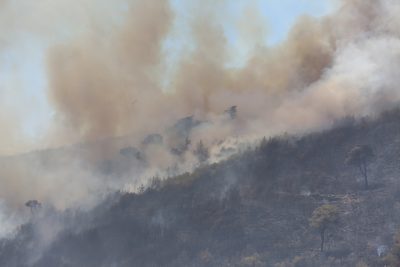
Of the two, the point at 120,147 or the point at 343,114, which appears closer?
the point at 343,114

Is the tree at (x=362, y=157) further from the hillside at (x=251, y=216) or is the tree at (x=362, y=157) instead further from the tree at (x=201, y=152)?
the tree at (x=201, y=152)

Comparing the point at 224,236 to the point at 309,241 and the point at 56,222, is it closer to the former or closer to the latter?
the point at 309,241

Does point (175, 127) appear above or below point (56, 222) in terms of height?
above

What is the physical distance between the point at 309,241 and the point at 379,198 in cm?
1638

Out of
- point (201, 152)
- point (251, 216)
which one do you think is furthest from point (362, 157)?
point (201, 152)

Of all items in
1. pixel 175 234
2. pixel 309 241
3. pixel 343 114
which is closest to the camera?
pixel 309 241

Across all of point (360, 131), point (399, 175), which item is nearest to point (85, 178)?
point (360, 131)

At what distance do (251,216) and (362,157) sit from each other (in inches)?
1006

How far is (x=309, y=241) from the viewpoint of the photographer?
121812 mm

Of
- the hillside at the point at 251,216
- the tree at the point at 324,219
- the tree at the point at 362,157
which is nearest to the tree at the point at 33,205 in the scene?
the hillside at the point at 251,216

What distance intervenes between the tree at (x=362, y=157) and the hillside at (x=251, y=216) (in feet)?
4.76

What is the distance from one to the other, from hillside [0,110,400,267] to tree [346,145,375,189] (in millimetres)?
1449

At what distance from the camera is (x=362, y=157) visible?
135 metres

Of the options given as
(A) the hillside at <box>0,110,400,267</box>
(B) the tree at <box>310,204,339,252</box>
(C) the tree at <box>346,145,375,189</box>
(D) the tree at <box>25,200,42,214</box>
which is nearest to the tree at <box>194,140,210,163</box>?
(A) the hillside at <box>0,110,400,267</box>
